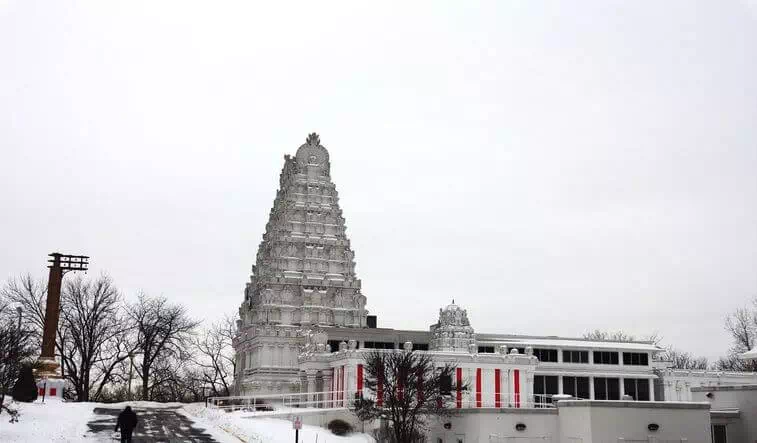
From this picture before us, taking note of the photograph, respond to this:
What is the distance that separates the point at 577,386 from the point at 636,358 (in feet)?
25.1

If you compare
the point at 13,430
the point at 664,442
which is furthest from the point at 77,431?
the point at 664,442

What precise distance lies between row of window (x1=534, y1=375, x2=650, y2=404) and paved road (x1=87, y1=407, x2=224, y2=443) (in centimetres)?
3848

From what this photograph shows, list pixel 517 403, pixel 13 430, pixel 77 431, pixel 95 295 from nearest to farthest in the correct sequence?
1. pixel 13 430
2. pixel 77 431
3. pixel 517 403
4. pixel 95 295

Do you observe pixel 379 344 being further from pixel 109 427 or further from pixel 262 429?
pixel 109 427

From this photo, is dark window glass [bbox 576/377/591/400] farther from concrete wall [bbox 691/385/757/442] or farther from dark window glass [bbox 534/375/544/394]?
concrete wall [bbox 691/385/757/442]

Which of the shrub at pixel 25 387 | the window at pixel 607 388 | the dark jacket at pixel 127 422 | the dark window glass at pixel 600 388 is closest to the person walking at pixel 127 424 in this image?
the dark jacket at pixel 127 422

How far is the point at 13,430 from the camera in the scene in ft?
137

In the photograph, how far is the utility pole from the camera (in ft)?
259

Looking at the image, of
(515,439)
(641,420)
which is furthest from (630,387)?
(641,420)

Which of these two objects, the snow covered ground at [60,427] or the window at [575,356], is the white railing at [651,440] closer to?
the snow covered ground at [60,427]

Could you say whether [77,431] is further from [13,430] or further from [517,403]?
[517,403]

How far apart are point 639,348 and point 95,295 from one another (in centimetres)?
5823

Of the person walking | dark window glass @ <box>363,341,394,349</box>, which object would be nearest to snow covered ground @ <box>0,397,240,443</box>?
the person walking

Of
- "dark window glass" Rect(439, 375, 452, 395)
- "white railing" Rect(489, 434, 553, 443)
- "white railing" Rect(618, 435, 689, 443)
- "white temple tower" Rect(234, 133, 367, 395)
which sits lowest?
"white railing" Rect(489, 434, 553, 443)
